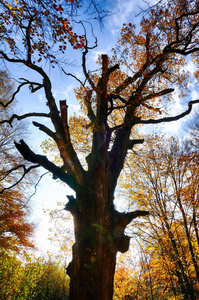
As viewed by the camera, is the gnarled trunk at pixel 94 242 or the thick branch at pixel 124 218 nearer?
the gnarled trunk at pixel 94 242

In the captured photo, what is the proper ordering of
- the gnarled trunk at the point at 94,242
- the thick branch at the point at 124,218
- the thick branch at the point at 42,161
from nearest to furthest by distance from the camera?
the gnarled trunk at the point at 94,242 → the thick branch at the point at 42,161 → the thick branch at the point at 124,218

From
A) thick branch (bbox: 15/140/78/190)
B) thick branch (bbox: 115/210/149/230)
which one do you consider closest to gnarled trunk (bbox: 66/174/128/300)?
thick branch (bbox: 115/210/149/230)

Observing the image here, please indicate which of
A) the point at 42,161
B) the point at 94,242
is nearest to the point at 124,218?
the point at 94,242

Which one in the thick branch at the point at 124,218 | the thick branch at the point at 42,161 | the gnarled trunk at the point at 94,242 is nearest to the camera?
the gnarled trunk at the point at 94,242

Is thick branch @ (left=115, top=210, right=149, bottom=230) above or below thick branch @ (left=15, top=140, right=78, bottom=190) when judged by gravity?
below

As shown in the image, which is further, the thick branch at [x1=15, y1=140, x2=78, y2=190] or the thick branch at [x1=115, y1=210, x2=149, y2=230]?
the thick branch at [x1=115, y1=210, x2=149, y2=230]

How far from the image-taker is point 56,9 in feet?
8.38

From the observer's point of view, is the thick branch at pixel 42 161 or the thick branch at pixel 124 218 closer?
the thick branch at pixel 42 161

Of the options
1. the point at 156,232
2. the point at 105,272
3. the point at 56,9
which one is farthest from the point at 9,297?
the point at 56,9

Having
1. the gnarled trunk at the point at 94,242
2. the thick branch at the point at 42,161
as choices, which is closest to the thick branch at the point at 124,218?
the gnarled trunk at the point at 94,242

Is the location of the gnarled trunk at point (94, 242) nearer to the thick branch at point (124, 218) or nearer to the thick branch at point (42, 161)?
Result: the thick branch at point (124, 218)

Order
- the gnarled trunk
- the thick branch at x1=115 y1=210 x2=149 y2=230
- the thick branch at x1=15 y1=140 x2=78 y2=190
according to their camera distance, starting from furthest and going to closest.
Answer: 1. the thick branch at x1=115 y1=210 x2=149 y2=230
2. the thick branch at x1=15 y1=140 x2=78 y2=190
3. the gnarled trunk

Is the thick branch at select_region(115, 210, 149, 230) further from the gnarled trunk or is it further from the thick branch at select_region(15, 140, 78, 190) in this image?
the thick branch at select_region(15, 140, 78, 190)

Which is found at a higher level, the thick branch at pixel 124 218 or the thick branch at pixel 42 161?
the thick branch at pixel 42 161
